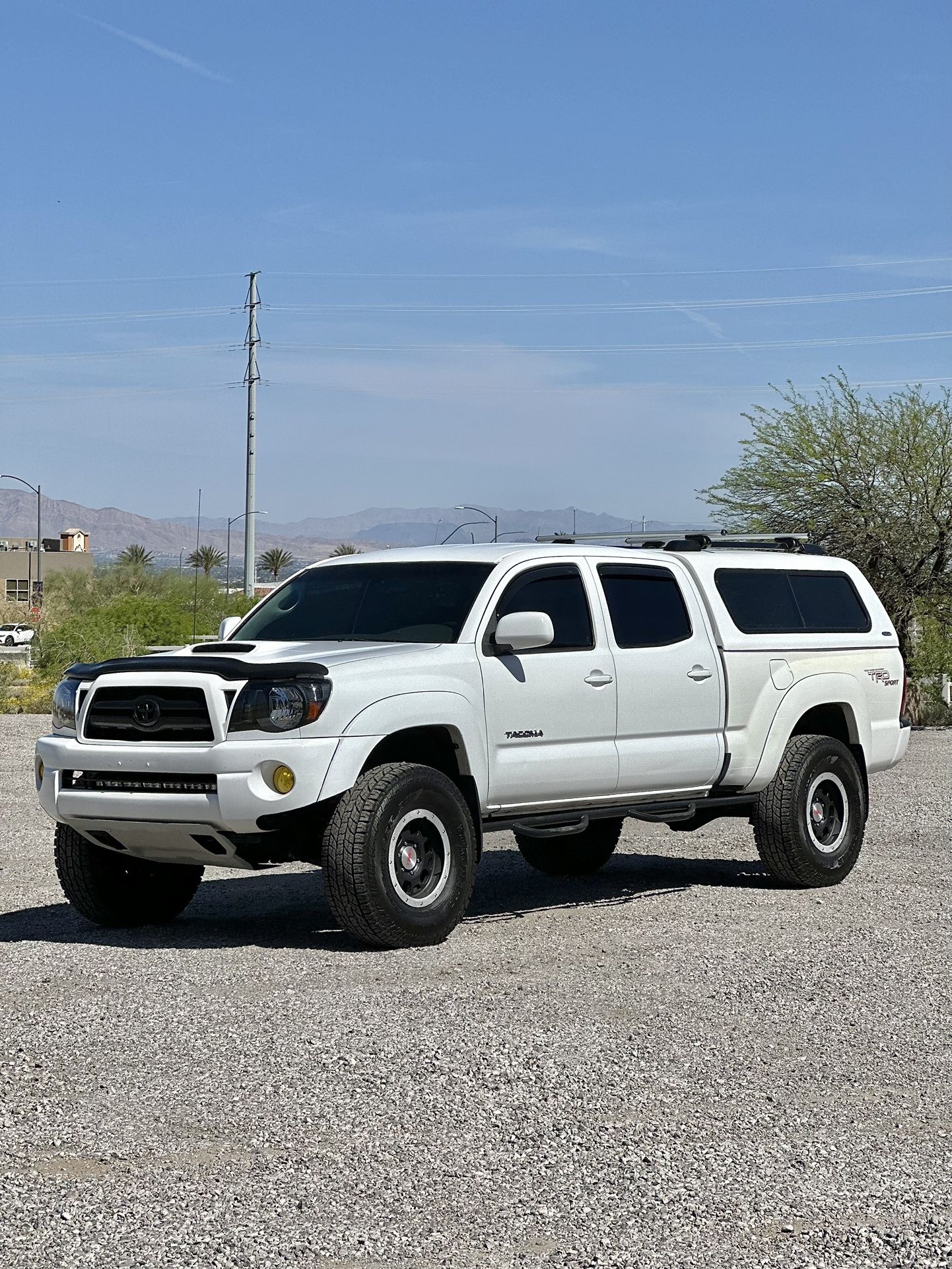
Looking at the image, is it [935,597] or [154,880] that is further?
[935,597]

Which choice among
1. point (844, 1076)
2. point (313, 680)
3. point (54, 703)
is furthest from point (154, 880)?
point (844, 1076)

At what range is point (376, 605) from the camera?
973cm

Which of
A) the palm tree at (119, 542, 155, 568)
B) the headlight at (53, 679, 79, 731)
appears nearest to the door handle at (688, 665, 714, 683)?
the headlight at (53, 679, 79, 731)

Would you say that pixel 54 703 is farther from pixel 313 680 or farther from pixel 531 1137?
pixel 531 1137

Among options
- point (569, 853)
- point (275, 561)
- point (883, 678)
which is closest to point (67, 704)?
point (569, 853)

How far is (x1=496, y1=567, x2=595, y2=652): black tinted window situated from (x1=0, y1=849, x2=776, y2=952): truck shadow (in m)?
1.67

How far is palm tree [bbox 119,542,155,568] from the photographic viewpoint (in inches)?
2928

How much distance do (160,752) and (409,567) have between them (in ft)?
7.06

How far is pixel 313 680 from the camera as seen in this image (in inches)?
329

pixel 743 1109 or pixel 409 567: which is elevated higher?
pixel 409 567

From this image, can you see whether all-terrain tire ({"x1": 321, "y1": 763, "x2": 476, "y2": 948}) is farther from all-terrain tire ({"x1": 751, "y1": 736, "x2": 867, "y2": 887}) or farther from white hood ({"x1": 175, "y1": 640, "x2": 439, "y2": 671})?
all-terrain tire ({"x1": 751, "y1": 736, "x2": 867, "y2": 887})

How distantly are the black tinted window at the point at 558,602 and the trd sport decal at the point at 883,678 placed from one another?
2868mm

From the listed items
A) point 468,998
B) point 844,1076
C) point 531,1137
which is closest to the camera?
point 531,1137

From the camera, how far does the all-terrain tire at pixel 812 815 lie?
35.9ft
